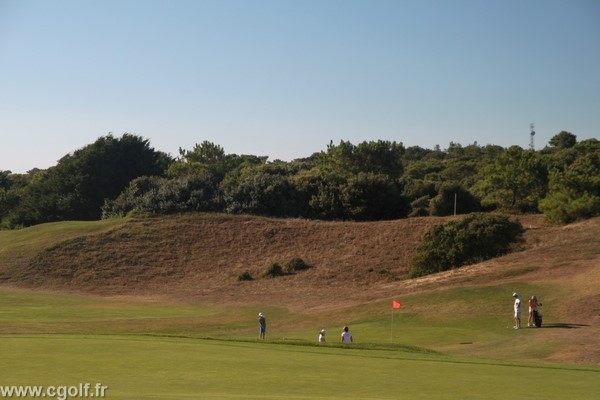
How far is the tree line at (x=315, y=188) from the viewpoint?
75188 mm

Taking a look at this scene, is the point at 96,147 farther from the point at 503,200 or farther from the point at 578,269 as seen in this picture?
the point at 578,269

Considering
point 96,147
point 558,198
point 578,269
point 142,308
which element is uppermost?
point 96,147

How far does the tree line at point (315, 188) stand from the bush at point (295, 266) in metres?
15.6

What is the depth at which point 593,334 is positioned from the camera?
32000 millimetres

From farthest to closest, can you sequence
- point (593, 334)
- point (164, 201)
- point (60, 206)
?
1. point (60, 206)
2. point (164, 201)
3. point (593, 334)

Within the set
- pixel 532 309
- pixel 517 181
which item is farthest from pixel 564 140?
pixel 532 309

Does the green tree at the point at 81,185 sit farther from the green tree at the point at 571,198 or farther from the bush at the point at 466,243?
the green tree at the point at 571,198

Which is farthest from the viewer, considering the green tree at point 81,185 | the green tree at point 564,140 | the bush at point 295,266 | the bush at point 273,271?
the green tree at point 564,140

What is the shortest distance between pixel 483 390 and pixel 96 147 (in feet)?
284

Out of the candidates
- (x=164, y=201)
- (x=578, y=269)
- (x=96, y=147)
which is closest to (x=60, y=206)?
(x=96, y=147)

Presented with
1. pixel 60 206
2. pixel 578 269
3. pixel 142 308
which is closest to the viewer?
pixel 578 269

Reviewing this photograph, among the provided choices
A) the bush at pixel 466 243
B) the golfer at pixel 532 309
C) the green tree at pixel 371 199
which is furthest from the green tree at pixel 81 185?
the golfer at pixel 532 309

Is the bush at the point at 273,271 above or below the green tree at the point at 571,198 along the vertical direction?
below

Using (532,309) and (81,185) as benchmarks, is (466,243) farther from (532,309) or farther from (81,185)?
(81,185)
